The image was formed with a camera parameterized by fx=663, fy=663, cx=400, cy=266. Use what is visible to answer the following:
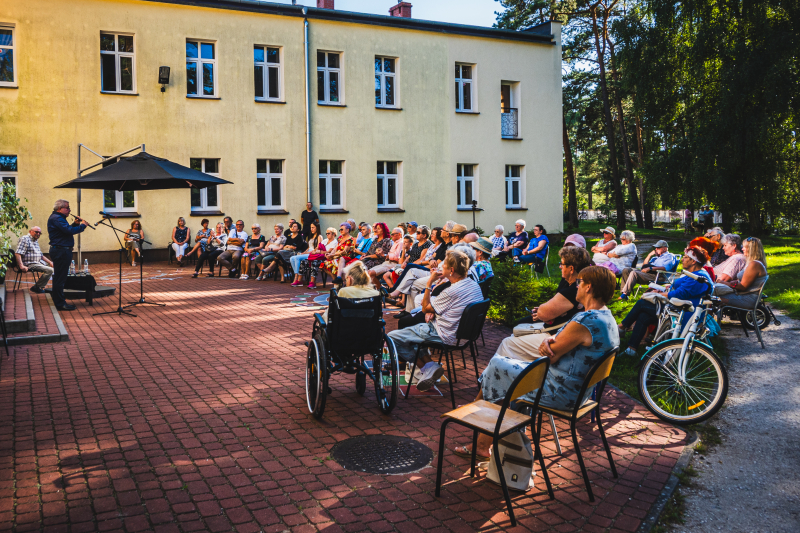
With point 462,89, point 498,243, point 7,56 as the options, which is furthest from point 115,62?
point 498,243

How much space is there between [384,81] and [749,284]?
1875 cm

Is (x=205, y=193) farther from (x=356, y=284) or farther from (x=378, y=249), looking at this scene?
(x=356, y=284)

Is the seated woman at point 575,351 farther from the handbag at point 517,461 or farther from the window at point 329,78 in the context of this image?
the window at point 329,78

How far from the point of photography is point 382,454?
5188 millimetres

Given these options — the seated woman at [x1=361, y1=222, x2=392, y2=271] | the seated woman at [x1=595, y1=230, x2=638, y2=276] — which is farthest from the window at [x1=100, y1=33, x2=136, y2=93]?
the seated woman at [x1=595, y1=230, x2=638, y2=276]

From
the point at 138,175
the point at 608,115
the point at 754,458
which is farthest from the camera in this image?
the point at 608,115

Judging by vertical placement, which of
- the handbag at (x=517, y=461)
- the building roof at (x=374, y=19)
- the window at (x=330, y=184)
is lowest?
the handbag at (x=517, y=461)

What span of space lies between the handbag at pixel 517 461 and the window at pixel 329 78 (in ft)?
69.4

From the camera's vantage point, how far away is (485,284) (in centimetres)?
880

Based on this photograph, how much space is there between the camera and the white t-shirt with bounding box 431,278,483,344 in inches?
264

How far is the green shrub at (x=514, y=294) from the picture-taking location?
35.7 ft

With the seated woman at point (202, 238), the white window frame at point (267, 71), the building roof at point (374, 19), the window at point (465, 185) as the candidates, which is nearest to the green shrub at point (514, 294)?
the seated woman at point (202, 238)

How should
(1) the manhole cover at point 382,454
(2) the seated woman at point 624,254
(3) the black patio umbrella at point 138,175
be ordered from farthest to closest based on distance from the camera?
(2) the seated woman at point 624,254
(3) the black patio umbrella at point 138,175
(1) the manhole cover at point 382,454

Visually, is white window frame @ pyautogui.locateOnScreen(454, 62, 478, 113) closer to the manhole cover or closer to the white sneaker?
the white sneaker
